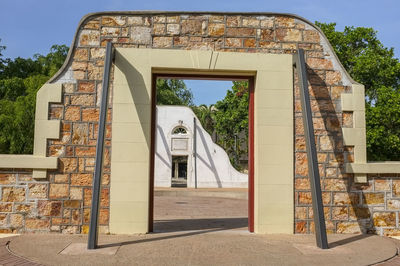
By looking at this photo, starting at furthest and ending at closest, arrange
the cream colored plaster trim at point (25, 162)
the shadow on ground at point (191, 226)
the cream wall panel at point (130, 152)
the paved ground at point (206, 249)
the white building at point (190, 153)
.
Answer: the white building at point (190, 153) → the shadow on ground at point (191, 226) → the cream wall panel at point (130, 152) → the cream colored plaster trim at point (25, 162) → the paved ground at point (206, 249)

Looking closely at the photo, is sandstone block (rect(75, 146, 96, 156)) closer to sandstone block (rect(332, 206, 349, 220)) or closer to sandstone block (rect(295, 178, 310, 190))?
sandstone block (rect(295, 178, 310, 190))

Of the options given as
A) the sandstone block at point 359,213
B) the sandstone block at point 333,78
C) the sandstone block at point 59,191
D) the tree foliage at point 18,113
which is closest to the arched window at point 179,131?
the tree foliage at point 18,113

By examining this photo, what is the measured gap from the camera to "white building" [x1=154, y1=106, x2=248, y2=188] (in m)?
19.9

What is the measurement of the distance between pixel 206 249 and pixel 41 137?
9.64 ft

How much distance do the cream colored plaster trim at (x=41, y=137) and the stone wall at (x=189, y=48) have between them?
100 millimetres

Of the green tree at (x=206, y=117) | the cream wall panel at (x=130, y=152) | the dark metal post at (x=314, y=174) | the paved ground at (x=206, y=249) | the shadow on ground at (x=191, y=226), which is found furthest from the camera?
the green tree at (x=206, y=117)

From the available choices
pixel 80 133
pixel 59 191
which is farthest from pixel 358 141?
pixel 59 191

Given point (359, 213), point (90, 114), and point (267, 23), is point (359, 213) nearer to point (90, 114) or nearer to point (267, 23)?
point (267, 23)

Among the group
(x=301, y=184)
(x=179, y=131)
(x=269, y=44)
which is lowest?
(x=301, y=184)

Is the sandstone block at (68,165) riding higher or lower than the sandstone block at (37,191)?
higher

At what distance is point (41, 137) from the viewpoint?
5309mm

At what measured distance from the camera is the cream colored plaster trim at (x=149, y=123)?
17.4 feet

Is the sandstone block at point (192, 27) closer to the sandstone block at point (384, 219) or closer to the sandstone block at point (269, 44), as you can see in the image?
the sandstone block at point (269, 44)

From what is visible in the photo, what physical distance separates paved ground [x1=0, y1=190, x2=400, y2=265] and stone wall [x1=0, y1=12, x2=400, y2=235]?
1.18 ft
